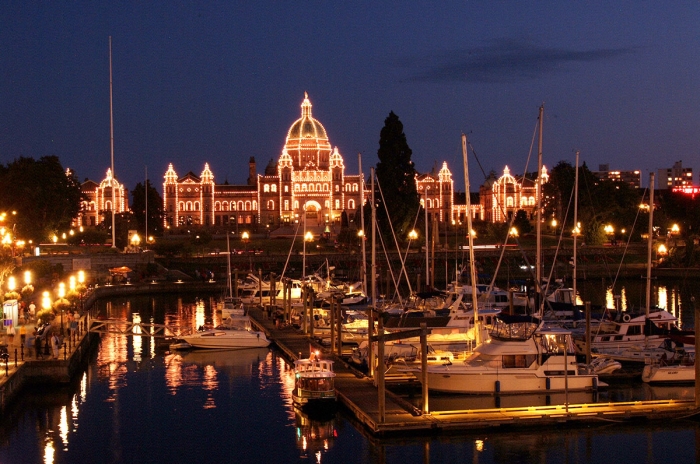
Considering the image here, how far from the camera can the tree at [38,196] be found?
7500 centimetres

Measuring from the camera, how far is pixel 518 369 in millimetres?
34188

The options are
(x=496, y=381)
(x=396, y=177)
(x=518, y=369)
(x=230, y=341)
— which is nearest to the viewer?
(x=496, y=381)

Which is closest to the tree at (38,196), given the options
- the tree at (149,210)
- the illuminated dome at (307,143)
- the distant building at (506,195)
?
the tree at (149,210)

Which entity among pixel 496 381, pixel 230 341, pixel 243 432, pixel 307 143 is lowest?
pixel 243 432

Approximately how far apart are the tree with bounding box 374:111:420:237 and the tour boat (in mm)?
60008

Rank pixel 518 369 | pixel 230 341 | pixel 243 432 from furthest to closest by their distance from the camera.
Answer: pixel 230 341
pixel 518 369
pixel 243 432

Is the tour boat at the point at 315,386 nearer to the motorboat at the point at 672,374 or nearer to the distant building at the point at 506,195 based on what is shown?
the motorboat at the point at 672,374

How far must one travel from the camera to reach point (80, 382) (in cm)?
3962

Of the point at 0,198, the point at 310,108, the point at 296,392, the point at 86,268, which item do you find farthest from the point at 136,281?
the point at 310,108

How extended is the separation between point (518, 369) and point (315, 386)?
23.8ft

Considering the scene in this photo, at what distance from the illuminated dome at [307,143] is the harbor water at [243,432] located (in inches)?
4900

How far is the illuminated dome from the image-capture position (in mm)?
165000

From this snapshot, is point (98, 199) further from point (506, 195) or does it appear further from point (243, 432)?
point (243, 432)

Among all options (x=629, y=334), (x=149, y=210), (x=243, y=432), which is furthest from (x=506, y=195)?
(x=243, y=432)
